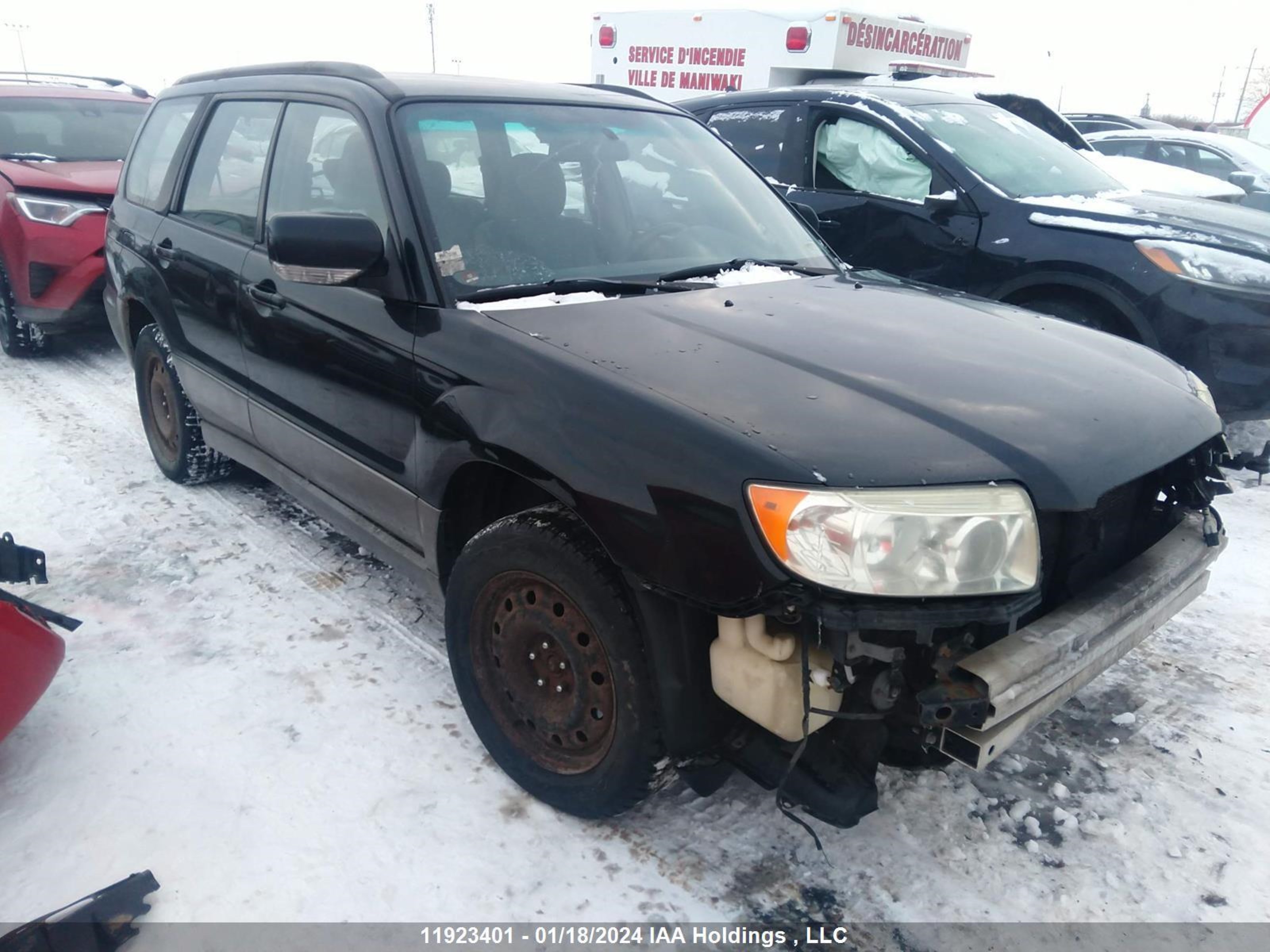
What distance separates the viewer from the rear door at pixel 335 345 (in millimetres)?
2570

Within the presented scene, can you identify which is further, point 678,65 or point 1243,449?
point 678,65

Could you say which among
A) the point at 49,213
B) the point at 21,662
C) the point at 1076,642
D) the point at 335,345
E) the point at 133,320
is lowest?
the point at 21,662

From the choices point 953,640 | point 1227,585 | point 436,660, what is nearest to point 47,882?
point 436,660

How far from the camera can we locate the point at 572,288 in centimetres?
254

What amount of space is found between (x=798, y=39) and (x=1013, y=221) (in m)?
4.60

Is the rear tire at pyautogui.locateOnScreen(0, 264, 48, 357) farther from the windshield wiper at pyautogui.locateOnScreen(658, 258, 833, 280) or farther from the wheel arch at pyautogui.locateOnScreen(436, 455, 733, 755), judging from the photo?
the wheel arch at pyautogui.locateOnScreen(436, 455, 733, 755)

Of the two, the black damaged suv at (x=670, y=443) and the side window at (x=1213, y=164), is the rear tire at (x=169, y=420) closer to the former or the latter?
the black damaged suv at (x=670, y=443)

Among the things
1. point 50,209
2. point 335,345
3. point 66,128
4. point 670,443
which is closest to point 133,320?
point 50,209

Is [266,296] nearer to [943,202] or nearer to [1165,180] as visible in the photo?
[943,202]

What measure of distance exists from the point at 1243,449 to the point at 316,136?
496cm

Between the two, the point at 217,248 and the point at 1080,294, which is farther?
the point at 1080,294

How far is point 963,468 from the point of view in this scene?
1.78 metres

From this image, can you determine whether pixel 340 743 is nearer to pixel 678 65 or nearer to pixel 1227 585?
pixel 1227 585

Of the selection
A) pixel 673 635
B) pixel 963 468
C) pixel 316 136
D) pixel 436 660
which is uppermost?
pixel 316 136
